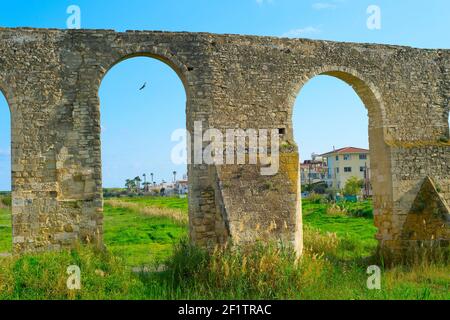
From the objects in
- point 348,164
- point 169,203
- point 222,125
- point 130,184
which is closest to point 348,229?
point 222,125

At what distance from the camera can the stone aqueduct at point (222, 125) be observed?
27.8 ft

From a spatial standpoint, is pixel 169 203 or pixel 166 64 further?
pixel 169 203

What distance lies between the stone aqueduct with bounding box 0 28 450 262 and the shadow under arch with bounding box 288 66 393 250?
3cm

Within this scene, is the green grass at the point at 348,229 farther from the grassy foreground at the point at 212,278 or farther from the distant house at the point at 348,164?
the distant house at the point at 348,164

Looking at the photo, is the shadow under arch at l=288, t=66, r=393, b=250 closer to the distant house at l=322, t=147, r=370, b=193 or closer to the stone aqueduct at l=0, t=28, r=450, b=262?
the stone aqueduct at l=0, t=28, r=450, b=262

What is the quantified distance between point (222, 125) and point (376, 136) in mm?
3664

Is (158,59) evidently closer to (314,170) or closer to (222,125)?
(222,125)

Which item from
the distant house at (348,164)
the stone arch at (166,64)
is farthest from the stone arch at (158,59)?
the distant house at (348,164)

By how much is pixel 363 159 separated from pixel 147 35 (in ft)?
161

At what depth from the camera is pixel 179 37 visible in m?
9.16

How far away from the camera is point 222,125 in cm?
923

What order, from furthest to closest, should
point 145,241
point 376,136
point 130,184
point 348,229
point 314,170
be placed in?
point 130,184 → point 314,170 → point 348,229 → point 145,241 → point 376,136

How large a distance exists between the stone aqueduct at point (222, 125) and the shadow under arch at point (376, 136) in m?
0.03
